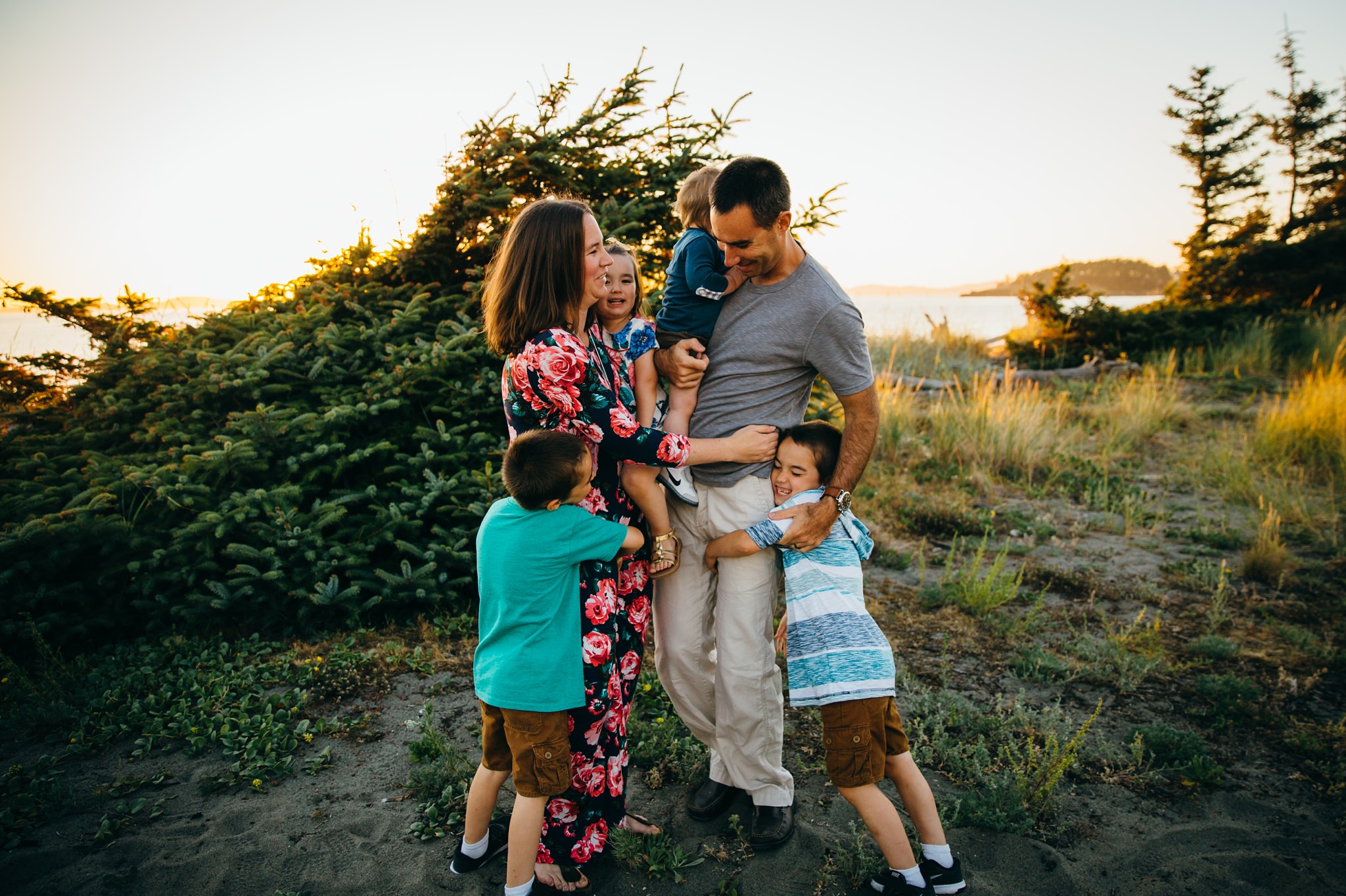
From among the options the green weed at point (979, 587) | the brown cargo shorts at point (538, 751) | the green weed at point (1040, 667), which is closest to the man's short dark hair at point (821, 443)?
the brown cargo shorts at point (538, 751)

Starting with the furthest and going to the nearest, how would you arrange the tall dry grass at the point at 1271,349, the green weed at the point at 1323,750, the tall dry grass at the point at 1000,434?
the tall dry grass at the point at 1271,349 → the tall dry grass at the point at 1000,434 → the green weed at the point at 1323,750

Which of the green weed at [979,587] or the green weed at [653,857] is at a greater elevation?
the green weed at [979,587]

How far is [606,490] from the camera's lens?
241 centimetres

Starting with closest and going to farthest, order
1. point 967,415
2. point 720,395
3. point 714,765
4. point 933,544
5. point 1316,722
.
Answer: point 720,395
point 714,765
point 1316,722
point 933,544
point 967,415

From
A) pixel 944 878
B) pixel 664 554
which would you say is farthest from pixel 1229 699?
pixel 664 554

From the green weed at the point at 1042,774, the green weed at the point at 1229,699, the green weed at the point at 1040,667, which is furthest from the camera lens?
the green weed at the point at 1040,667

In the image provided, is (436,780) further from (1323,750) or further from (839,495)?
(1323,750)

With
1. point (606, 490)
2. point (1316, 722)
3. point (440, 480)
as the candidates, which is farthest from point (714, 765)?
point (1316, 722)

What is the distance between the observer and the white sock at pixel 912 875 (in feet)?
7.48

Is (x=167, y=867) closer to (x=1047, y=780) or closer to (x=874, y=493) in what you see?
(x=1047, y=780)

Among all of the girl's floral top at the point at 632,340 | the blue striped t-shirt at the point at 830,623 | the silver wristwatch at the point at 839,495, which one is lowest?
the blue striped t-shirt at the point at 830,623

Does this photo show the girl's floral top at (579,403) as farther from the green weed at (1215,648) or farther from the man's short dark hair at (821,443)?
the green weed at (1215,648)

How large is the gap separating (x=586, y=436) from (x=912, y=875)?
186cm

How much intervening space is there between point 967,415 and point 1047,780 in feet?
21.5
